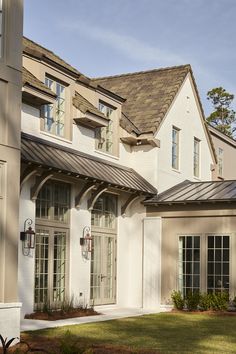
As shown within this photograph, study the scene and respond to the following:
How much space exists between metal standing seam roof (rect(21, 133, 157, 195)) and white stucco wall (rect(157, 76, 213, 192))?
1212 millimetres

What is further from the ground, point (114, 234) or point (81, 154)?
point (81, 154)

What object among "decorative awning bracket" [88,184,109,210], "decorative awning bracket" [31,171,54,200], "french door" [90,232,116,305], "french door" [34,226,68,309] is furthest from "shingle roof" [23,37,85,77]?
"french door" [90,232,116,305]

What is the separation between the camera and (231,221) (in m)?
18.0

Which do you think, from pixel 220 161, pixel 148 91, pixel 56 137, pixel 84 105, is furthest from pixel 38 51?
pixel 220 161

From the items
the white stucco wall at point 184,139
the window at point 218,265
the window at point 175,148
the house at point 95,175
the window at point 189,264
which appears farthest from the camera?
the window at point 175,148

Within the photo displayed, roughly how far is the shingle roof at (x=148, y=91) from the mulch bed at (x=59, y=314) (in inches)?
248

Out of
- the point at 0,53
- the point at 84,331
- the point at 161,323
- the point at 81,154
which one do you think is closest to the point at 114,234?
the point at 81,154

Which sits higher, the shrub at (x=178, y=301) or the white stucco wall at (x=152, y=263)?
the white stucco wall at (x=152, y=263)

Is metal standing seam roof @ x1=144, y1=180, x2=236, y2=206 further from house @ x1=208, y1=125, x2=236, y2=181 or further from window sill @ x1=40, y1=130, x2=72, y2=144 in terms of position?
house @ x1=208, y1=125, x2=236, y2=181

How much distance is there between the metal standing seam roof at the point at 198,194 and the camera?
1825 centimetres

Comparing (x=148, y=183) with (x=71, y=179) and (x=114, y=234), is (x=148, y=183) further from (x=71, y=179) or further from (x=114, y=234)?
(x=71, y=179)

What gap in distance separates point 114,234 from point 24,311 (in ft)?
16.1

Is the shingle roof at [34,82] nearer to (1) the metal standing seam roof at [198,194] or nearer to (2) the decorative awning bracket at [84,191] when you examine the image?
(2) the decorative awning bracket at [84,191]

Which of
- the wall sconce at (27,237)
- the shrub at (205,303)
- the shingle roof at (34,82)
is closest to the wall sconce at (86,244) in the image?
the wall sconce at (27,237)
